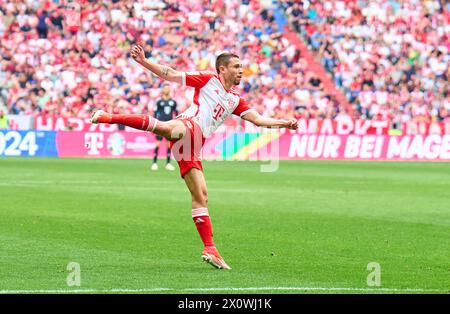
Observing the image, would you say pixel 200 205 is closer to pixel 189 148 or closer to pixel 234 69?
pixel 189 148

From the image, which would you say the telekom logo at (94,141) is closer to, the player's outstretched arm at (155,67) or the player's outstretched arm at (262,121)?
the player's outstretched arm at (262,121)

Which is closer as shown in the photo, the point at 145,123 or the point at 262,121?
the point at 145,123

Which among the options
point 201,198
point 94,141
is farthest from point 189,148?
point 94,141

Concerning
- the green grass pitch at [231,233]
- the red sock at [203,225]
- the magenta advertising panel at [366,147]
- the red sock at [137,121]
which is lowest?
the magenta advertising panel at [366,147]

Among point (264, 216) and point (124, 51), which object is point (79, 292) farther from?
point (124, 51)

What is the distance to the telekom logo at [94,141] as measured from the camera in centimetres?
3725

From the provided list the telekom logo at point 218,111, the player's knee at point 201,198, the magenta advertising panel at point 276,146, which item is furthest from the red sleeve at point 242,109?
the magenta advertising panel at point 276,146

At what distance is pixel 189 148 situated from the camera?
11469 millimetres

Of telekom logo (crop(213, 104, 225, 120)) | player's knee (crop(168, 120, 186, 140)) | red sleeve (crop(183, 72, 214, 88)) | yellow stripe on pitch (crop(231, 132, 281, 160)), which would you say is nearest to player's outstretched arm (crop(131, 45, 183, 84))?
red sleeve (crop(183, 72, 214, 88))

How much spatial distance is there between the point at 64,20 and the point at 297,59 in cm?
945

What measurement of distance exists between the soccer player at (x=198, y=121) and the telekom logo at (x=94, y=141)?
25851 mm

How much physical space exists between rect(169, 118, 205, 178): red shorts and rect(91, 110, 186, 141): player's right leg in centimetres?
A: 7

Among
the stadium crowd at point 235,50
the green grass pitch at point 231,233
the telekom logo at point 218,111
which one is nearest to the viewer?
the green grass pitch at point 231,233

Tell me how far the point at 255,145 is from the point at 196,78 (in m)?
26.4
